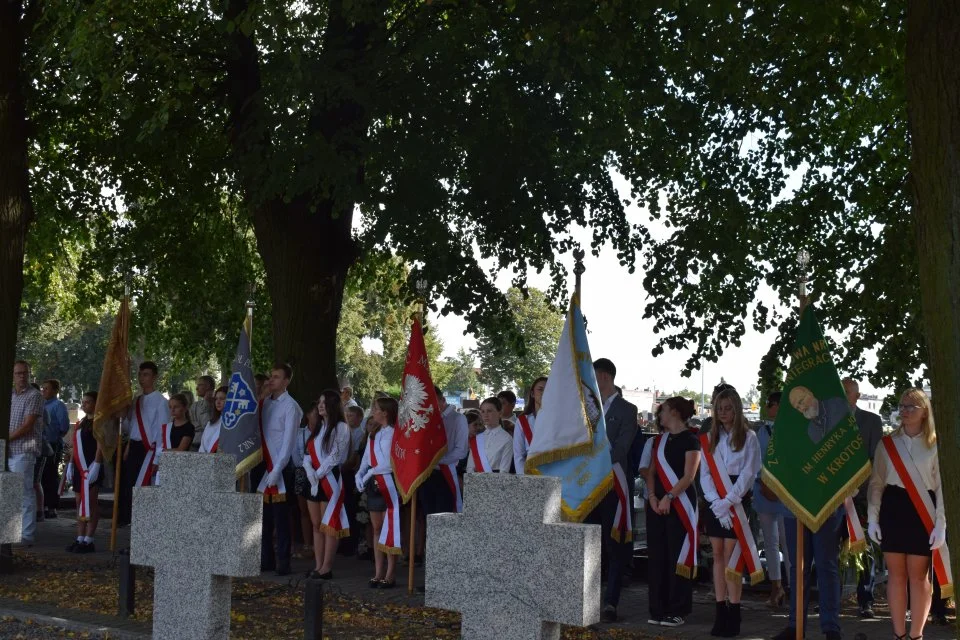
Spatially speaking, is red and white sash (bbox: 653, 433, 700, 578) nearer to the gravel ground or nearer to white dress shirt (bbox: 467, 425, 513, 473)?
white dress shirt (bbox: 467, 425, 513, 473)

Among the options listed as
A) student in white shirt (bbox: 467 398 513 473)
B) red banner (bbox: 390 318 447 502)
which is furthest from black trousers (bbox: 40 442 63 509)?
student in white shirt (bbox: 467 398 513 473)

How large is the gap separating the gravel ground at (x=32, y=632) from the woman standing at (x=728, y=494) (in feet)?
15.9

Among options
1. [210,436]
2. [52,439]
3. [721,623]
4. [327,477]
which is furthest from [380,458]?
[52,439]

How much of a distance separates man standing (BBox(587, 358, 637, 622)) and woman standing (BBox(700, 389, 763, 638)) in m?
0.89

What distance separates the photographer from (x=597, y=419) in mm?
9500

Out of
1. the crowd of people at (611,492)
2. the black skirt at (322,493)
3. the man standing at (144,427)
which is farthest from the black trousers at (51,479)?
the black skirt at (322,493)

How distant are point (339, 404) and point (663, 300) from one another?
5.67m

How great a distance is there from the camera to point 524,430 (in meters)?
11.7

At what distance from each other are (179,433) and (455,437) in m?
3.28

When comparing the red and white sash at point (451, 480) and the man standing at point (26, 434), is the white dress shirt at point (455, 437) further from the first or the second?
the man standing at point (26, 434)

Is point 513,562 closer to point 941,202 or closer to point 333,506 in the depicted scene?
point 941,202

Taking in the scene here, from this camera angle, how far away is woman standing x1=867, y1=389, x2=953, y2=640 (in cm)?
844

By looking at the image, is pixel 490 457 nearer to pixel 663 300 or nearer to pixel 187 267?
pixel 663 300

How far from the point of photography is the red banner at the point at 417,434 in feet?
37.9
